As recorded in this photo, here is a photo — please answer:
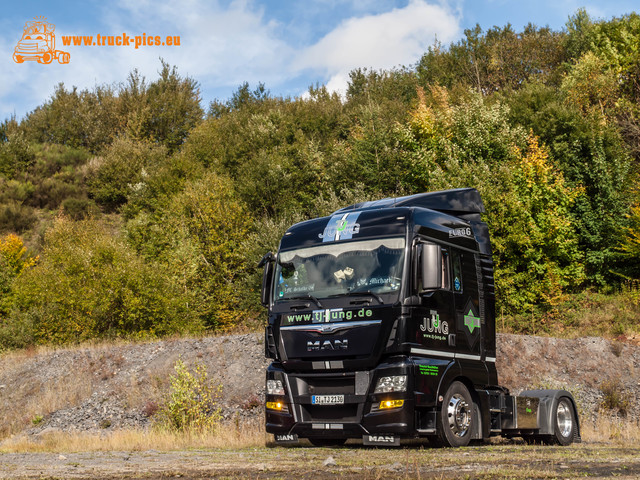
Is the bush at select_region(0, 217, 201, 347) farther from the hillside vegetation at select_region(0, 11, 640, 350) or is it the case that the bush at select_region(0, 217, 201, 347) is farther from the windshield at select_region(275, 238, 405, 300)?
the windshield at select_region(275, 238, 405, 300)

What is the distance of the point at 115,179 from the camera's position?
63.4 m

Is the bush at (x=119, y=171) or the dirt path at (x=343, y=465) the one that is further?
the bush at (x=119, y=171)

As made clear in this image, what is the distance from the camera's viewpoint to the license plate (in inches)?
376

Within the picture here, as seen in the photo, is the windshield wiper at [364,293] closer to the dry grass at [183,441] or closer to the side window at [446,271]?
the side window at [446,271]

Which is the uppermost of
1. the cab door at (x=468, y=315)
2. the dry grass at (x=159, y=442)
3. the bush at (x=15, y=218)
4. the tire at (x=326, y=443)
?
the bush at (x=15, y=218)

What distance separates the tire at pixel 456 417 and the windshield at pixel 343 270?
2035 mm

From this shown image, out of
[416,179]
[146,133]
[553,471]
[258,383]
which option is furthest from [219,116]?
[553,471]

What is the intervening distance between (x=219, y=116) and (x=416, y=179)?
32.3 m

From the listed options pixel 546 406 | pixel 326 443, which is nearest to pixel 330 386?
pixel 326 443

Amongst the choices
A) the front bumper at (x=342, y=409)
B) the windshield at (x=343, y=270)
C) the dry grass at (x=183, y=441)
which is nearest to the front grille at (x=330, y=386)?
the front bumper at (x=342, y=409)

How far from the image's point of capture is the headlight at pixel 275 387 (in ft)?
33.3

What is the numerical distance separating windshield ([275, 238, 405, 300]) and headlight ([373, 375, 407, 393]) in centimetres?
127

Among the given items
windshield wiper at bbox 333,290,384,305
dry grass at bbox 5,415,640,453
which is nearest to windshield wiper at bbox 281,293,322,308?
windshield wiper at bbox 333,290,384,305

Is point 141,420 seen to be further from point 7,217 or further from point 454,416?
point 7,217
